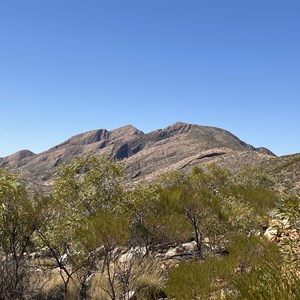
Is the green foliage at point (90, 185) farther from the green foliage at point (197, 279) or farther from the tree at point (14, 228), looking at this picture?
the green foliage at point (197, 279)

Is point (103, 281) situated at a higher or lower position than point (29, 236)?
lower

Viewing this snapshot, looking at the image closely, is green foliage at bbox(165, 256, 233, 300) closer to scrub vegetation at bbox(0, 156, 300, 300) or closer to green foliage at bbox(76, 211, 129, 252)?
scrub vegetation at bbox(0, 156, 300, 300)

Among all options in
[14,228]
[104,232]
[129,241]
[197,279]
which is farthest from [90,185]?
[197,279]

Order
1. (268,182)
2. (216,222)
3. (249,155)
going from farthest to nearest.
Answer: (249,155) → (268,182) → (216,222)

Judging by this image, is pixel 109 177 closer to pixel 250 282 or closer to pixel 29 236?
pixel 29 236

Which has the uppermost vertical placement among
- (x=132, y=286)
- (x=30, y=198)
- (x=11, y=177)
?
(x=11, y=177)

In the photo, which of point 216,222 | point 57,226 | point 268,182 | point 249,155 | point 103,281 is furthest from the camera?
point 249,155

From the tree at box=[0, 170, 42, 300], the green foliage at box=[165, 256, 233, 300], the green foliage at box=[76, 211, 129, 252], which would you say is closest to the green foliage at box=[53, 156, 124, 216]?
the tree at box=[0, 170, 42, 300]

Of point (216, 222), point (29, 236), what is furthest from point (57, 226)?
point (216, 222)

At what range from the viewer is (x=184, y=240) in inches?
819

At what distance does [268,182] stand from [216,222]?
116 feet

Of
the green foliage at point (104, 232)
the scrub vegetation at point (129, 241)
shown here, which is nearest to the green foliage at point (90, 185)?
the scrub vegetation at point (129, 241)

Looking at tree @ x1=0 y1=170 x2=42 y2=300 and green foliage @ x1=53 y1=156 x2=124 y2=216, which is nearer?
tree @ x1=0 y1=170 x2=42 y2=300

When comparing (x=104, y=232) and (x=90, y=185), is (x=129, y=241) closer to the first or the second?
(x=90, y=185)
